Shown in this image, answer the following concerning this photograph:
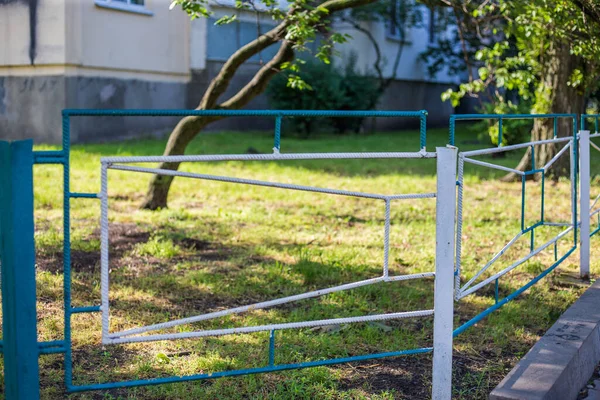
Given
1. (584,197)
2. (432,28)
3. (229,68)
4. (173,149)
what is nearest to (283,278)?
(584,197)

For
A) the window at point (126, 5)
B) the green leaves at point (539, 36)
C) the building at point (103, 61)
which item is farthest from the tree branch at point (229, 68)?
the window at point (126, 5)

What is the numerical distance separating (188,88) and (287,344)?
11.8m

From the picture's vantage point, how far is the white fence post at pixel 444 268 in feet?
9.99

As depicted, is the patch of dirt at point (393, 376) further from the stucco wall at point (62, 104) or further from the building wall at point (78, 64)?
the building wall at point (78, 64)

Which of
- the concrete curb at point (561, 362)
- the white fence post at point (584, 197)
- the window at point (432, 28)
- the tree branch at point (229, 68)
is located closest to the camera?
the concrete curb at point (561, 362)

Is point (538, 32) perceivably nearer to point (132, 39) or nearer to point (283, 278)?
point (283, 278)

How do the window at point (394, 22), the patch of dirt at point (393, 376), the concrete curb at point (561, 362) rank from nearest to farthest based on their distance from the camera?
the concrete curb at point (561, 362) → the patch of dirt at point (393, 376) → the window at point (394, 22)

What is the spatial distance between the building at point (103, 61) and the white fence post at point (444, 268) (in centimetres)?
1074

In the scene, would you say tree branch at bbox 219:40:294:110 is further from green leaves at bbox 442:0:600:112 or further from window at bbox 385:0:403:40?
window at bbox 385:0:403:40

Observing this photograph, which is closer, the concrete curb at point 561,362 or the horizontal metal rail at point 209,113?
the horizontal metal rail at point 209,113

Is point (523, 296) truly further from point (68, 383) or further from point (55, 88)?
point (55, 88)

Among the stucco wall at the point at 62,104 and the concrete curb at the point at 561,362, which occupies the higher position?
the stucco wall at the point at 62,104

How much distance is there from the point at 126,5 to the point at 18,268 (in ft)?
38.7

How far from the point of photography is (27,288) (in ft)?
8.53
